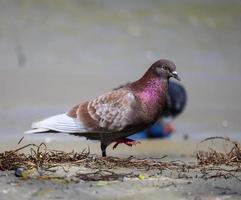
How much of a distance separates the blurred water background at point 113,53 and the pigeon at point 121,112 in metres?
4.74

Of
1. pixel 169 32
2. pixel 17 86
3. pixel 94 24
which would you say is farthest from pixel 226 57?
pixel 17 86

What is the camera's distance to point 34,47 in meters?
19.0

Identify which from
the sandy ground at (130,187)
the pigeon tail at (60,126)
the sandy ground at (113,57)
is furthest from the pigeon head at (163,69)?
the sandy ground at (113,57)

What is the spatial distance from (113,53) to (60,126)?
37.7 ft

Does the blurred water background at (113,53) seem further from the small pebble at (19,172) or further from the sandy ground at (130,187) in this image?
the small pebble at (19,172)

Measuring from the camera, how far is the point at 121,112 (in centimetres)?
755

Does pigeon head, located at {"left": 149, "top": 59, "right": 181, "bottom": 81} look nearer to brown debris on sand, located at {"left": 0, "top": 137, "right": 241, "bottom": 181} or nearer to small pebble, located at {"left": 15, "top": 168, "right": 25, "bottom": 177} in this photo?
brown debris on sand, located at {"left": 0, "top": 137, "right": 241, "bottom": 181}

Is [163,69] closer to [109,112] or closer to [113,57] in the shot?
[109,112]

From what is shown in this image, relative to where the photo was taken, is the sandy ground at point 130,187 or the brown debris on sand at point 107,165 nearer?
the sandy ground at point 130,187

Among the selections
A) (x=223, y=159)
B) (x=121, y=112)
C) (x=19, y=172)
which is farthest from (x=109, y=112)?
(x=19, y=172)

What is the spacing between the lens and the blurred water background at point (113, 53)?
1488cm

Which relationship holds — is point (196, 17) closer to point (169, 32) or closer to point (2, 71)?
point (169, 32)

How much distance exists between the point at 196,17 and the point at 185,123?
30.1ft

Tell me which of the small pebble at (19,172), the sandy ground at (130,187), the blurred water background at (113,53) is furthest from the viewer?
the blurred water background at (113,53)
